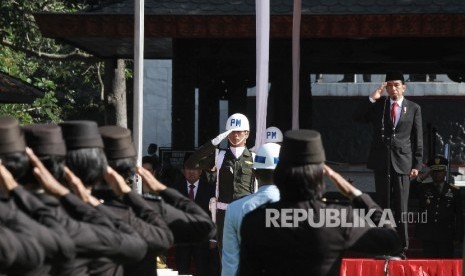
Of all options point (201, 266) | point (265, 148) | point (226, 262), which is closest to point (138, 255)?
point (265, 148)

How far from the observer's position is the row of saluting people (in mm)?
5887

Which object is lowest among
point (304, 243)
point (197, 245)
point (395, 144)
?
point (197, 245)

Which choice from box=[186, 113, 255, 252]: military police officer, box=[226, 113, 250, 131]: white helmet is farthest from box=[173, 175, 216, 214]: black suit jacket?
box=[226, 113, 250, 131]: white helmet

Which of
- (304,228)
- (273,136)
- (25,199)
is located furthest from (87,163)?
(273,136)

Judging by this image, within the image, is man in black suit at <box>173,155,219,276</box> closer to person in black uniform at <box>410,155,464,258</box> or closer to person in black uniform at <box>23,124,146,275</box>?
person in black uniform at <box>410,155,464,258</box>

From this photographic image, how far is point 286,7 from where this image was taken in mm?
16906

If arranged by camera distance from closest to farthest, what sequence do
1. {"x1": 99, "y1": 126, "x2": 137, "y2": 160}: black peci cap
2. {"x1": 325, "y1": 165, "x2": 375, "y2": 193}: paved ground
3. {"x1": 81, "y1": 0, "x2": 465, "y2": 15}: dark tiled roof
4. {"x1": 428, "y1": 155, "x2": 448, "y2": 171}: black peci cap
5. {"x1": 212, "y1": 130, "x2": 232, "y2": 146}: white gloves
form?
1. {"x1": 99, "y1": 126, "x2": 137, "y2": 160}: black peci cap
2. {"x1": 212, "y1": 130, "x2": 232, "y2": 146}: white gloves
3. {"x1": 81, "y1": 0, "x2": 465, "y2": 15}: dark tiled roof
4. {"x1": 428, "y1": 155, "x2": 448, "y2": 171}: black peci cap
5. {"x1": 325, "y1": 165, "x2": 375, "y2": 193}: paved ground

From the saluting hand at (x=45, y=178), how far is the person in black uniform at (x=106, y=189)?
0.33 meters

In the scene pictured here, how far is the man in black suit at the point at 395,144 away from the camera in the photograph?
13.2m

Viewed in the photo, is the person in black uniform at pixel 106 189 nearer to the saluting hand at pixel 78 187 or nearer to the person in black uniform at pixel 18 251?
the saluting hand at pixel 78 187

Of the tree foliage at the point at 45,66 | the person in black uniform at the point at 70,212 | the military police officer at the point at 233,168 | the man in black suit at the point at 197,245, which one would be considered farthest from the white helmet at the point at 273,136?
the tree foliage at the point at 45,66

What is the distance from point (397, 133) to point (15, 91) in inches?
334

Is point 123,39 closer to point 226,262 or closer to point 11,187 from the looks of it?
point 226,262

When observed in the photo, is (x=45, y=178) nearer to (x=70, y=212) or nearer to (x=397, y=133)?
(x=70, y=212)
